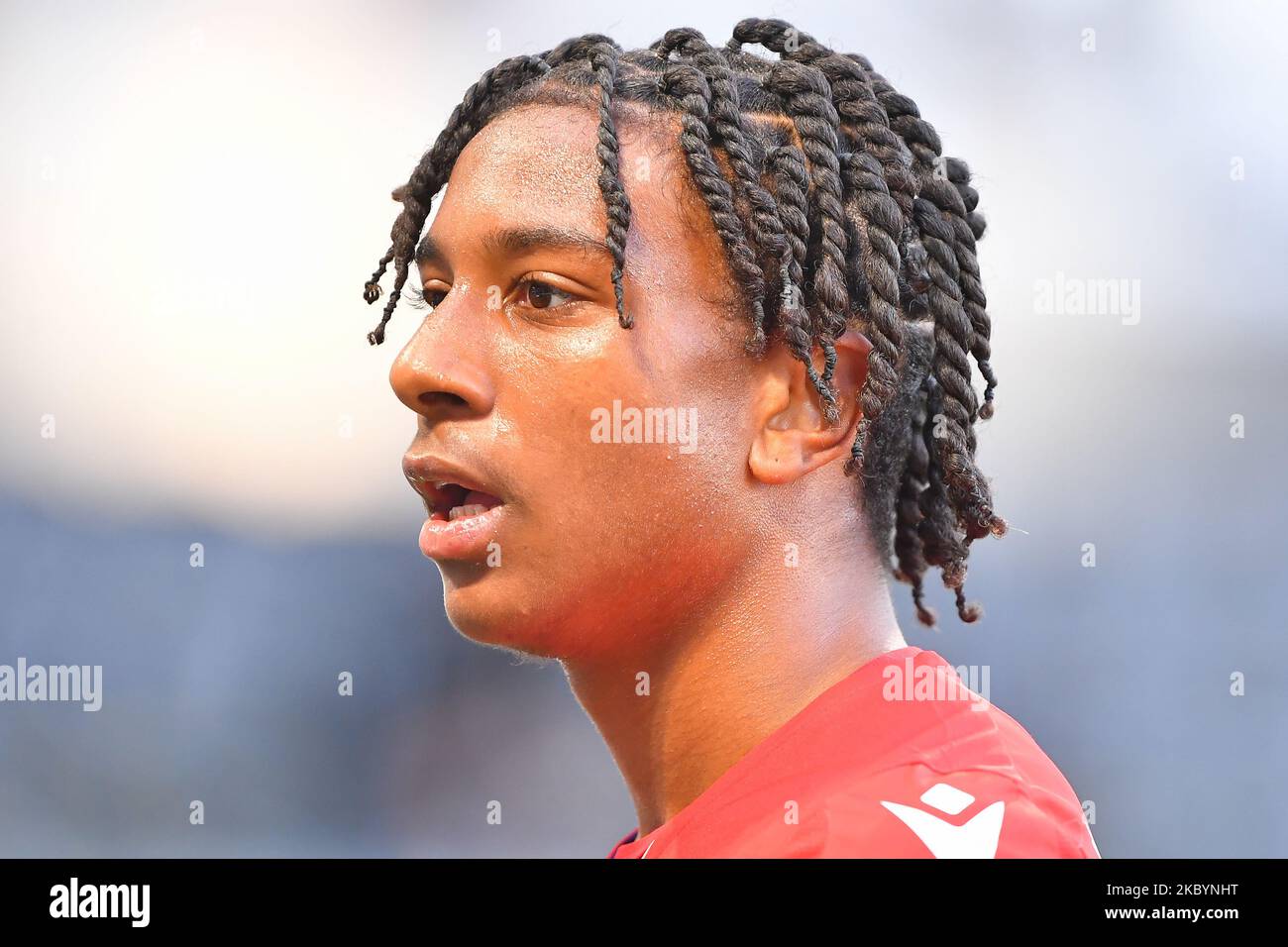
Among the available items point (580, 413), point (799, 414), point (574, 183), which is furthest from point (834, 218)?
point (580, 413)

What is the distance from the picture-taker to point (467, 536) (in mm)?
2338

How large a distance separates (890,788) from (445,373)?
3.32 feet

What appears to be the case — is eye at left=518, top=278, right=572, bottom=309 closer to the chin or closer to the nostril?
the nostril

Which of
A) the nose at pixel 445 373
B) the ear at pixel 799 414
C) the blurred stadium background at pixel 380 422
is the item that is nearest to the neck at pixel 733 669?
the ear at pixel 799 414

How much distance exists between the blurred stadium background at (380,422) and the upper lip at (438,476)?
3.32 metres

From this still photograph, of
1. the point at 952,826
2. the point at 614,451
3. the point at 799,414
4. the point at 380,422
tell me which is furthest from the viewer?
the point at 380,422

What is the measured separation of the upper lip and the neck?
1.22ft

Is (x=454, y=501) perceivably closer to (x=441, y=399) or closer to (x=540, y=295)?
(x=441, y=399)

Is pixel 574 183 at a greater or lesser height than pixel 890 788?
greater

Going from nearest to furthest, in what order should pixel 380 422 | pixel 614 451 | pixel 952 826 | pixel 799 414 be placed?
pixel 952 826
pixel 614 451
pixel 799 414
pixel 380 422

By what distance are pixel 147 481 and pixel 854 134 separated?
3.93 metres

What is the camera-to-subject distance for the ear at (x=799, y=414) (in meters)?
2.39

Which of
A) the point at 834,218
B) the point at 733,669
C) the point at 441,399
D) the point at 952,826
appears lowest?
the point at 952,826

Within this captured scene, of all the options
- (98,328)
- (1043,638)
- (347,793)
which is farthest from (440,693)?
(1043,638)
